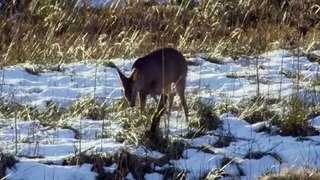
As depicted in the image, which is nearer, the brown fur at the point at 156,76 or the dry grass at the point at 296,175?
the dry grass at the point at 296,175

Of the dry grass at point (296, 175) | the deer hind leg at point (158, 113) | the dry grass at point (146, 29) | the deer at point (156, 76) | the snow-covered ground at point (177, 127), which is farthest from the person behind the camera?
the dry grass at point (146, 29)

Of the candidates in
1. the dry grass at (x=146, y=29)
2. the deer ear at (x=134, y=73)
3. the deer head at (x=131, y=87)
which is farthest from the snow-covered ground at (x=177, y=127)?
the dry grass at (x=146, y=29)

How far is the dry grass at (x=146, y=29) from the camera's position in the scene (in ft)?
44.1

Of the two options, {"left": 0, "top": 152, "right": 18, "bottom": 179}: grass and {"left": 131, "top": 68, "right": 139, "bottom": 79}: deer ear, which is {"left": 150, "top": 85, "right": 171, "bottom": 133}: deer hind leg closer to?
{"left": 131, "top": 68, "right": 139, "bottom": 79}: deer ear

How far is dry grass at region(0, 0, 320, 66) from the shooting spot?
13.4m

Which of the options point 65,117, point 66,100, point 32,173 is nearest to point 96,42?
point 66,100

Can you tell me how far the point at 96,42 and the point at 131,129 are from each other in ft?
17.9

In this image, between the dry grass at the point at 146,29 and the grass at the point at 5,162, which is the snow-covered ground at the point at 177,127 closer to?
the grass at the point at 5,162

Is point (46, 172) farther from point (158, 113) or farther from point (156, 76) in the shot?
point (156, 76)

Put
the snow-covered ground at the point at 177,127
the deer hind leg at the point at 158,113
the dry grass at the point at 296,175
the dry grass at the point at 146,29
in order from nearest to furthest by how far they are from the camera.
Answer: the dry grass at the point at 296,175
the snow-covered ground at the point at 177,127
the deer hind leg at the point at 158,113
the dry grass at the point at 146,29

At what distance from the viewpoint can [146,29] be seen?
58.4ft

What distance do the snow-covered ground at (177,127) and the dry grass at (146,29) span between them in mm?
999

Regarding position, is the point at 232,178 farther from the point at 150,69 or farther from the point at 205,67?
the point at 205,67

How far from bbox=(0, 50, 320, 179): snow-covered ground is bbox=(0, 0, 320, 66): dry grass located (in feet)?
3.28
